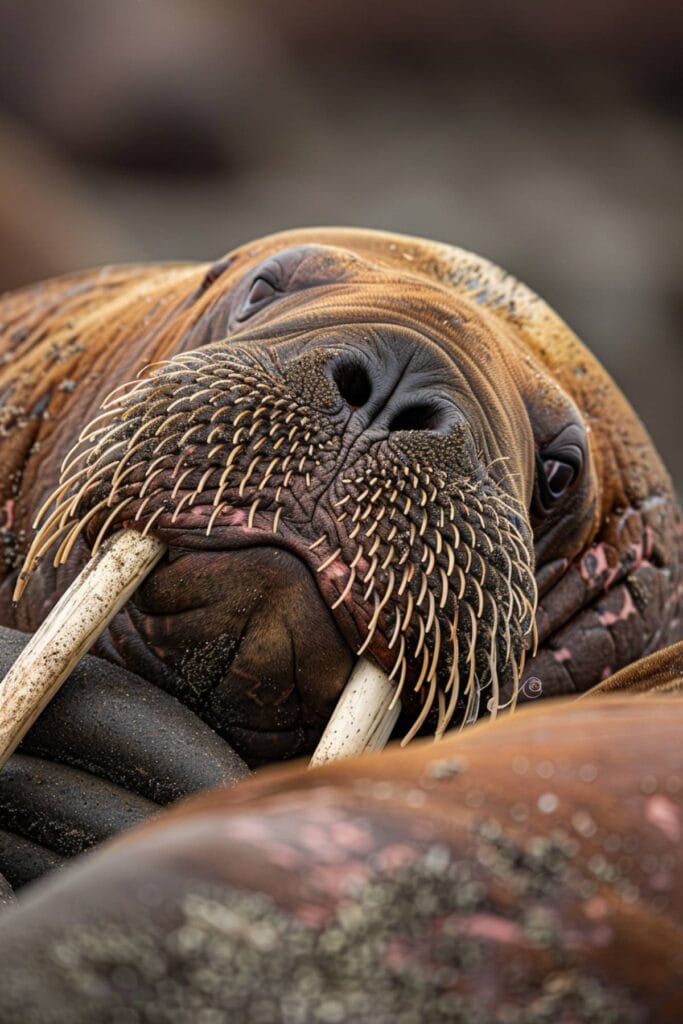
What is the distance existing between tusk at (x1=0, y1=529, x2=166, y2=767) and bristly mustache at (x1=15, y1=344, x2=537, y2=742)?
0.08m

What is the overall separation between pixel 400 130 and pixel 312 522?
7637 millimetres

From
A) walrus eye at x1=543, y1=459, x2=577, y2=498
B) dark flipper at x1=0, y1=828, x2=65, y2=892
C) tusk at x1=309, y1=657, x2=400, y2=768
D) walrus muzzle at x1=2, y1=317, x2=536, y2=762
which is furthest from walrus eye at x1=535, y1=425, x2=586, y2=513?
dark flipper at x1=0, y1=828, x2=65, y2=892

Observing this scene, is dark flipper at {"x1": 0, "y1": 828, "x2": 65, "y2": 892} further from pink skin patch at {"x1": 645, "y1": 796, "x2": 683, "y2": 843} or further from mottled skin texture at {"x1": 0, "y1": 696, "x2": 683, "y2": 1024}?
pink skin patch at {"x1": 645, "y1": 796, "x2": 683, "y2": 843}

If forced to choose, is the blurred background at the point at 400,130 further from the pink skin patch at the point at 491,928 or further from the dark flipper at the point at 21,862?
the pink skin patch at the point at 491,928

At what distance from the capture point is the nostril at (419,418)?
9.51 ft

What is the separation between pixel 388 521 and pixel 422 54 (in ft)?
24.4

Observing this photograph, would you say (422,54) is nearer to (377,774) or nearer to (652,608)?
(652,608)

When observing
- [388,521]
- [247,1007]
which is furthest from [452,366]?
Answer: [247,1007]

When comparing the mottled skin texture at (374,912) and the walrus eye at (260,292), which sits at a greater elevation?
the mottled skin texture at (374,912)

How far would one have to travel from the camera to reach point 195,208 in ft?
32.1

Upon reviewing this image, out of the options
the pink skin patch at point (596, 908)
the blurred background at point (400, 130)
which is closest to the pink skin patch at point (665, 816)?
the pink skin patch at point (596, 908)

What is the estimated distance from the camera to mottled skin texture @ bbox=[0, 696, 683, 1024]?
4.00 feet

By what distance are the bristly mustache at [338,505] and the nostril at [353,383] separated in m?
0.06

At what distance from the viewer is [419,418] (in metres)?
2.92
